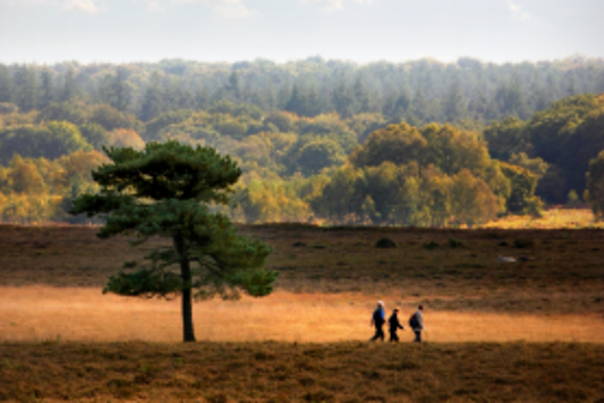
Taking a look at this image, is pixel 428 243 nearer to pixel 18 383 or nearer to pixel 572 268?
pixel 572 268

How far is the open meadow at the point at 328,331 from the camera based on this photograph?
2458 centimetres

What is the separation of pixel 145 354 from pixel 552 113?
503 feet

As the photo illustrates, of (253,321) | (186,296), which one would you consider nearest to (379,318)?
(186,296)

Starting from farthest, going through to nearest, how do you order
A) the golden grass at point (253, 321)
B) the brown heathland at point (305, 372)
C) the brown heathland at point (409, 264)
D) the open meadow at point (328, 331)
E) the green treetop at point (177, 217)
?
the brown heathland at point (409, 264), the golden grass at point (253, 321), the green treetop at point (177, 217), the open meadow at point (328, 331), the brown heathland at point (305, 372)

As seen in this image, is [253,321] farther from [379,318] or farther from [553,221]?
[553,221]

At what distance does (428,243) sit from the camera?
71438 millimetres

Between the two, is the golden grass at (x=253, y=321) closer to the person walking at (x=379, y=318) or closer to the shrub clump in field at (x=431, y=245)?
the person walking at (x=379, y=318)

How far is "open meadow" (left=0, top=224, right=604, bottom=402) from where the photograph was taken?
80.6 feet

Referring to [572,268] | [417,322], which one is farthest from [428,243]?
[417,322]

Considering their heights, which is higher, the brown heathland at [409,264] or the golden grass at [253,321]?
the brown heathland at [409,264]

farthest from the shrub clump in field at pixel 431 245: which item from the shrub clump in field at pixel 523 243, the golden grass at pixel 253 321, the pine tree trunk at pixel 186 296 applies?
the pine tree trunk at pixel 186 296

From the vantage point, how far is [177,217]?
29484 mm

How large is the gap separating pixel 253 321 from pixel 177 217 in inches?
452

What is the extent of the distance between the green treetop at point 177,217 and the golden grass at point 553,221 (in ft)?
289
